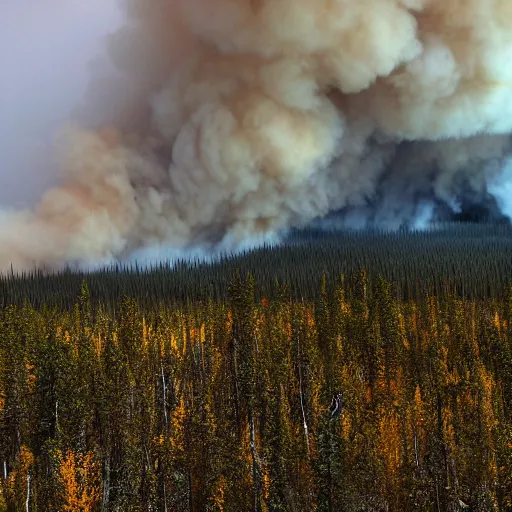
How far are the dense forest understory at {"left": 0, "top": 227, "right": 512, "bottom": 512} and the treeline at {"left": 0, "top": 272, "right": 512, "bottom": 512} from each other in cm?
19

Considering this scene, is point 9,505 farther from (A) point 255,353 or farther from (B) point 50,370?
(A) point 255,353

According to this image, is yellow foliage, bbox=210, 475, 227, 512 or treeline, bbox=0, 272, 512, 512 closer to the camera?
treeline, bbox=0, 272, 512, 512

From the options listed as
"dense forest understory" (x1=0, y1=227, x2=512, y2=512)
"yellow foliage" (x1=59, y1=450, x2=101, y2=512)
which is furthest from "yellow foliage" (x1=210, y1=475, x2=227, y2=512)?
"yellow foliage" (x1=59, y1=450, x2=101, y2=512)

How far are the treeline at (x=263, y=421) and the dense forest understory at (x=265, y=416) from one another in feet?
0.63

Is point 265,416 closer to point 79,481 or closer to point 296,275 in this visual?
point 79,481

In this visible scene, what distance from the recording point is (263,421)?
58.2m

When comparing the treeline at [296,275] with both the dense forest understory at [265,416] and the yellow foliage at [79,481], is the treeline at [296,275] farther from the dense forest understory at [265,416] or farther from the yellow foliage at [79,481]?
the yellow foliage at [79,481]

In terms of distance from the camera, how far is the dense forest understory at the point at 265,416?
1642 inches

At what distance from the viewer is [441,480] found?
1602 inches

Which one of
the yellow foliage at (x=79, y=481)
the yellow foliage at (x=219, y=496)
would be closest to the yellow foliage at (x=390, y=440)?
the yellow foliage at (x=219, y=496)

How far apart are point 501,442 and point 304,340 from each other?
34952 mm

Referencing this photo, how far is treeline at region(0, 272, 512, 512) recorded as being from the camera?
136ft

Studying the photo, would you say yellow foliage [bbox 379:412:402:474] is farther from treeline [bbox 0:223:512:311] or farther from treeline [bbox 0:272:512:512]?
treeline [bbox 0:223:512:311]

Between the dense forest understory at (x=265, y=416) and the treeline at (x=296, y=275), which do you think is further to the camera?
the treeline at (x=296, y=275)
